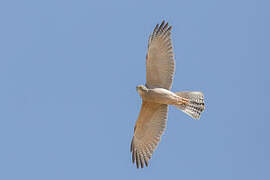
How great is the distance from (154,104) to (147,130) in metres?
0.94

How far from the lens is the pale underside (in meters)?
16.1

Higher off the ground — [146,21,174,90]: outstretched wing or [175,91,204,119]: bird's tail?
[146,21,174,90]: outstretched wing

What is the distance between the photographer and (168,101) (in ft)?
53.2

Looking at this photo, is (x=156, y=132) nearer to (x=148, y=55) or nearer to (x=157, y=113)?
(x=157, y=113)

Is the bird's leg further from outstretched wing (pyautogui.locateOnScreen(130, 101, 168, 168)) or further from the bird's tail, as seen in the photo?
outstretched wing (pyautogui.locateOnScreen(130, 101, 168, 168))

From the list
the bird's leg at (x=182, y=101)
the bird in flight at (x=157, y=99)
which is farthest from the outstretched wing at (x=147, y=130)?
the bird's leg at (x=182, y=101)

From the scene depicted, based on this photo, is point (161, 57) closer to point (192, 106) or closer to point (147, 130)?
point (192, 106)

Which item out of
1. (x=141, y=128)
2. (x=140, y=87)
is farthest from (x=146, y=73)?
(x=141, y=128)

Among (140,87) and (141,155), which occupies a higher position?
(140,87)

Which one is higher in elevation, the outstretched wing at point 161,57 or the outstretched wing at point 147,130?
the outstretched wing at point 161,57

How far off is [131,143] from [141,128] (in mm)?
616

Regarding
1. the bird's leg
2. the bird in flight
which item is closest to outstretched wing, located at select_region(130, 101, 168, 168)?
the bird in flight

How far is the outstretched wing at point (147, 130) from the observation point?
16.6 m

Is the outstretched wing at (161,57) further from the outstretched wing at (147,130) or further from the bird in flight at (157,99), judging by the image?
the outstretched wing at (147,130)
